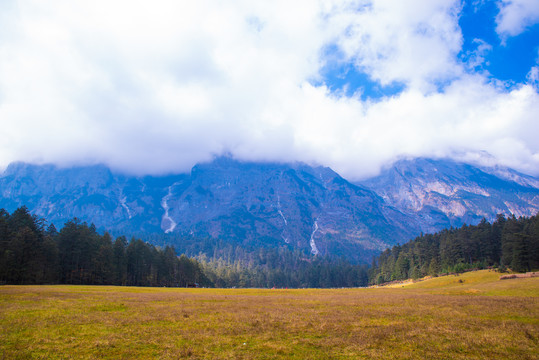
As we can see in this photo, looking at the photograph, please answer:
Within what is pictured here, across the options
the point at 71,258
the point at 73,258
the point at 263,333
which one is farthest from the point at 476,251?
the point at 71,258

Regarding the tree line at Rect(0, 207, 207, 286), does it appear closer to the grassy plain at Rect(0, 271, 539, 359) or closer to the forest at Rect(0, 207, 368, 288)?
the forest at Rect(0, 207, 368, 288)

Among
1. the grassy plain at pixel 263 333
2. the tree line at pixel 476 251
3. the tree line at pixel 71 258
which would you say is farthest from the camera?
the tree line at pixel 476 251

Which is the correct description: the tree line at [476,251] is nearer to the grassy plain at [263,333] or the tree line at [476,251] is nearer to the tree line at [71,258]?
the grassy plain at [263,333]

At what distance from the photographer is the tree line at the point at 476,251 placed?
91.4 meters

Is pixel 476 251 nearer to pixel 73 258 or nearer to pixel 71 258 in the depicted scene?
pixel 73 258

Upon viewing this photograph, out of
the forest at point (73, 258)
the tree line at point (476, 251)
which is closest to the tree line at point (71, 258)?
the forest at point (73, 258)

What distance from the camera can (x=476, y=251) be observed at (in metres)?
129

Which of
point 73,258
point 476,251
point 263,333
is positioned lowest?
point 476,251

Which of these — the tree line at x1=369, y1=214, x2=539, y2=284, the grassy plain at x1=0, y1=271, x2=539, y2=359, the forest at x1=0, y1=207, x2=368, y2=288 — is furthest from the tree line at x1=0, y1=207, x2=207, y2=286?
the tree line at x1=369, y1=214, x2=539, y2=284

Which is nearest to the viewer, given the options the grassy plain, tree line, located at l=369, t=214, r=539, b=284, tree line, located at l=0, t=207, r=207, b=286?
the grassy plain

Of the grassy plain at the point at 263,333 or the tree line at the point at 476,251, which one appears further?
the tree line at the point at 476,251

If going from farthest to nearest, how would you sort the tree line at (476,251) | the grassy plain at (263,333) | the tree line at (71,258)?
the tree line at (476,251), the tree line at (71,258), the grassy plain at (263,333)

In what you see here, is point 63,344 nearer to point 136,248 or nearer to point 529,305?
point 529,305

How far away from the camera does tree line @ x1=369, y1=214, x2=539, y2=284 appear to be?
3597 inches
